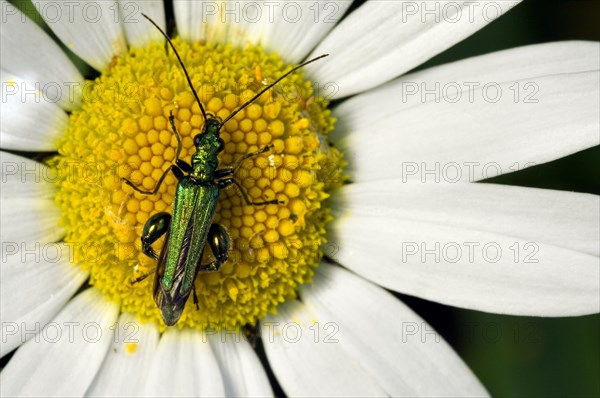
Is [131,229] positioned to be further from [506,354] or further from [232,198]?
[506,354]

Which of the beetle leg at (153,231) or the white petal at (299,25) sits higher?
the white petal at (299,25)

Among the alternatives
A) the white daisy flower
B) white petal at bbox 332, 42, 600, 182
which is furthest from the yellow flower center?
white petal at bbox 332, 42, 600, 182

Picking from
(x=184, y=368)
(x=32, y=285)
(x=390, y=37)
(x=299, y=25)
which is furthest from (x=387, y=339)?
(x=32, y=285)

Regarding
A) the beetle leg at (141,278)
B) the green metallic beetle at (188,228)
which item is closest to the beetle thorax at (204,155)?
the green metallic beetle at (188,228)

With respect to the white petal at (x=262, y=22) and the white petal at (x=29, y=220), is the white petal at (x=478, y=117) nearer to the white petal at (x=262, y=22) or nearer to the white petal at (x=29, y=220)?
the white petal at (x=262, y=22)

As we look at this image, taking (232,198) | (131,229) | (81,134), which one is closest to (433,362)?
(232,198)

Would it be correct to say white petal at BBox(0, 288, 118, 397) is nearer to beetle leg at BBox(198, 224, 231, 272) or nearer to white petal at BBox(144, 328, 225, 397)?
white petal at BBox(144, 328, 225, 397)
